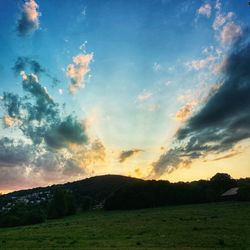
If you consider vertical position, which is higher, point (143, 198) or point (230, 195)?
point (143, 198)

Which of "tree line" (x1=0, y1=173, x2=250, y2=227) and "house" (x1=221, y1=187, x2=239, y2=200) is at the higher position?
"tree line" (x1=0, y1=173, x2=250, y2=227)

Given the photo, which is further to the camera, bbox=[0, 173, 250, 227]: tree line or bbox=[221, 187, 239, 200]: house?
bbox=[221, 187, 239, 200]: house

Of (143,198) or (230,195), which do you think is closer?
(143,198)

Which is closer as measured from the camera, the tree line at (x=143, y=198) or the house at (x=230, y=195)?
the tree line at (x=143, y=198)

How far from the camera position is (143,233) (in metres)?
38.6

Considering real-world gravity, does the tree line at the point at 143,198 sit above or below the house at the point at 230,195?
above

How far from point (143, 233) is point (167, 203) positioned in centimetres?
7325

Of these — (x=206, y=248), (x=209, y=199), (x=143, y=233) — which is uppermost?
(x=209, y=199)

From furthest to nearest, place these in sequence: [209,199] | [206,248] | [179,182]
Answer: [179,182] < [209,199] < [206,248]

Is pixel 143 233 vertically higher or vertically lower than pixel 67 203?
lower

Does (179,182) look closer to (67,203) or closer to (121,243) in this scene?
(67,203)

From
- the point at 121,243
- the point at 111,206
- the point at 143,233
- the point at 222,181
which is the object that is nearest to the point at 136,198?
the point at 111,206

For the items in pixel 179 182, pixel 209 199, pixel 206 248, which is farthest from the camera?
pixel 179 182

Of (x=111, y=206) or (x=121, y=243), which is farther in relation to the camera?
(x=111, y=206)
